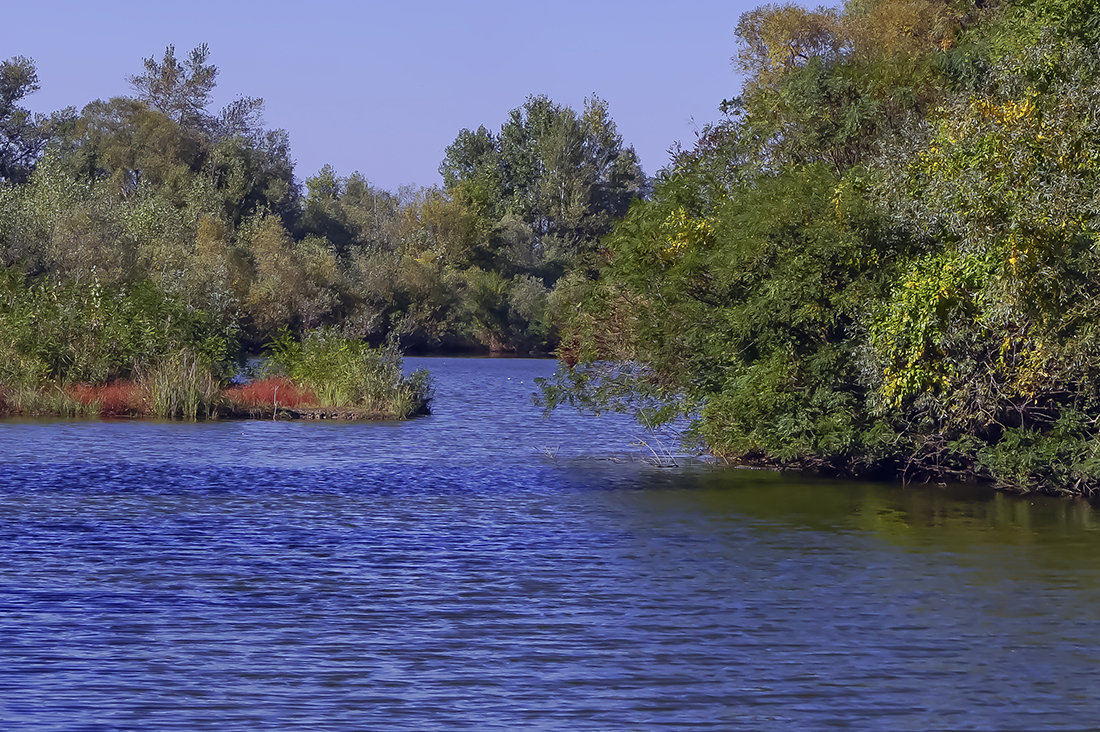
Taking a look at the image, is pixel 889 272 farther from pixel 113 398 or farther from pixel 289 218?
pixel 289 218

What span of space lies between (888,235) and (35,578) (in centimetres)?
1842

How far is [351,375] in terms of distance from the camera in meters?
49.5

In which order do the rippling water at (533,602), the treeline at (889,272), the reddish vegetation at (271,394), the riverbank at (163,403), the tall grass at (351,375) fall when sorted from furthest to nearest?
the tall grass at (351,375) → the reddish vegetation at (271,394) → the riverbank at (163,403) → the treeline at (889,272) → the rippling water at (533,602)

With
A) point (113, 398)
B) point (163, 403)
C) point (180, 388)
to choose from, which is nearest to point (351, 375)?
point (180, 388)

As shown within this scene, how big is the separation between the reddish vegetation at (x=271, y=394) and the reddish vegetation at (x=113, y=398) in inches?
119

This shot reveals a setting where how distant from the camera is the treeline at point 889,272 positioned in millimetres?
24250

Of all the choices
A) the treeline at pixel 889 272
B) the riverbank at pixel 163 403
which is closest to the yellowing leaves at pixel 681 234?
the treeline at pixel 889 272

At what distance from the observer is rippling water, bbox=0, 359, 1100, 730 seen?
12.9 meters

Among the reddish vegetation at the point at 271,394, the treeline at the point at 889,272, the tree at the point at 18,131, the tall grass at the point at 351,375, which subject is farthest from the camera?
the tree at the point at 18,131

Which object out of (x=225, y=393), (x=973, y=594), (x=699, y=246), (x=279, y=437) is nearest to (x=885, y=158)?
(x=699, y=246)

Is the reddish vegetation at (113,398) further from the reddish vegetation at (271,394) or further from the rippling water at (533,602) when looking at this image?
the rippling water at (533,602)

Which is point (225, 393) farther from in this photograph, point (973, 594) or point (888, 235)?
point (973, 594)

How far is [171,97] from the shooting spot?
11944 centimetres

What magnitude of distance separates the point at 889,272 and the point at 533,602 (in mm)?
14640
